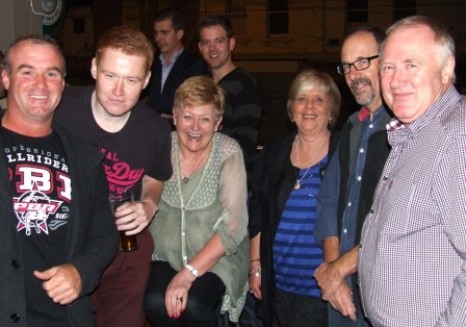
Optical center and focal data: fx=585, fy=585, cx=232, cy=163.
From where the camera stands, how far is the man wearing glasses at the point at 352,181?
3252 mm

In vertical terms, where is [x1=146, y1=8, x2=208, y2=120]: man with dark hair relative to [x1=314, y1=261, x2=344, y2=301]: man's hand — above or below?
above

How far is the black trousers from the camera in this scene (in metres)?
3.48

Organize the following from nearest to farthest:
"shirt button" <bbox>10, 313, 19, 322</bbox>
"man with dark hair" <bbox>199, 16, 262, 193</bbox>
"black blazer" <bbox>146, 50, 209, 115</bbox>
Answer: "shirt button" <bbox>10, 313, 19, 322</bbox> < "man with dark hair" <bbox>199, 16, 262, 193</bbox> < "black blazer" <bbox>146, 50, 209, 115</bbox>

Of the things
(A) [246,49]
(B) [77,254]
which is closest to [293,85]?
(B) [77,254]

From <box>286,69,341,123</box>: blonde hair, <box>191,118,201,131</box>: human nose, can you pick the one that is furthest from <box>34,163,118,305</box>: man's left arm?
<box>286,69,341,123</box>: blonde hair

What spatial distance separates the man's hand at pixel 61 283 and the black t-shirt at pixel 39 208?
0.07 metres

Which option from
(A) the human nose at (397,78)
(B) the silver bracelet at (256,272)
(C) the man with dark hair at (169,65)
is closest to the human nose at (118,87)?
(A) the human nose at (397,78)

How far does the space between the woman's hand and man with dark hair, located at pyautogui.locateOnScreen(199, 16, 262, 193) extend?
113 cm

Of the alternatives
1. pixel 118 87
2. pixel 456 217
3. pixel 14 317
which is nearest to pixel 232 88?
pixel 118 87

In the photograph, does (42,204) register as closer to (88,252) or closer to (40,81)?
(88,252)

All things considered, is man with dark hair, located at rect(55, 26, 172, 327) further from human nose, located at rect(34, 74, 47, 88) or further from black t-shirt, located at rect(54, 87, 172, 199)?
human nose, located at rect(34, 74, 47, 88)

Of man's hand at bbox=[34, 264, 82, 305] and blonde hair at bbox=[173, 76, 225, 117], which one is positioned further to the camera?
blonde hair at bbox=[173, 76, 225, 117]

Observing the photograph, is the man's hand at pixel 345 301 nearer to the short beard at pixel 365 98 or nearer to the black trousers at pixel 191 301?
the black trousers at pixel 191 301

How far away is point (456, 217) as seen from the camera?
2029mm
